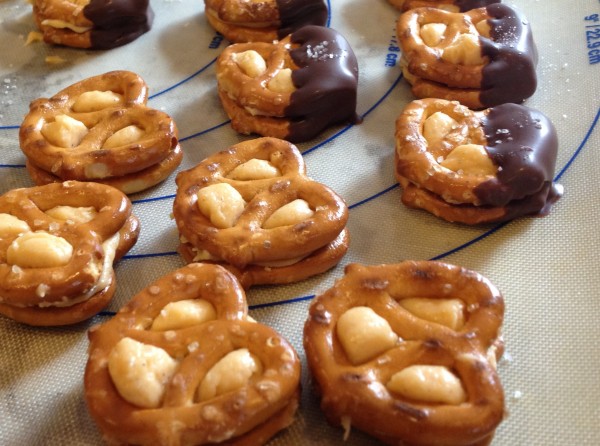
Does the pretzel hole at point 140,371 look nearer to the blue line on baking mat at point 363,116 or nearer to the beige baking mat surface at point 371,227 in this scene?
the beige baking mat surface at point 371,227

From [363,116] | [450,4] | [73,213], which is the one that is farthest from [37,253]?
[450,4]

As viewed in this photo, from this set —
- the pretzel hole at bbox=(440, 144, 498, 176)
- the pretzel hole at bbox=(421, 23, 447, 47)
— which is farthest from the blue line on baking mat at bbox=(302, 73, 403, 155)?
the pretzel hole at bbox=(440, 144, 498, 176)

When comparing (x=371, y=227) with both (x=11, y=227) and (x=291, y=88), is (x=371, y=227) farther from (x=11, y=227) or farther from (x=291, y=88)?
(x=11, y=227)

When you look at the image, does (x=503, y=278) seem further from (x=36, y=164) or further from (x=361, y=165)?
(x=36, y=164)

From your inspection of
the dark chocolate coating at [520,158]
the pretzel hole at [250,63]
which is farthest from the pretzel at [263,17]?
the dark chocolate coating at [520,158]

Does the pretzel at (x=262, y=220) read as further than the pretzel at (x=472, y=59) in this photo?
No

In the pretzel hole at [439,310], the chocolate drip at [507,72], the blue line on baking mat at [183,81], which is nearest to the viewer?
the pretzel hole at [439,310]

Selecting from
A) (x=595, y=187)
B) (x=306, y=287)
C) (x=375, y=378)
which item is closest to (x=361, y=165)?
(x=306, y=287)

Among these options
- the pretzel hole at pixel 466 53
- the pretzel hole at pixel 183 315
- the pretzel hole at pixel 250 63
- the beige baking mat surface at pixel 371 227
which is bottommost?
the beige baking mat surface at pixel 371 227
